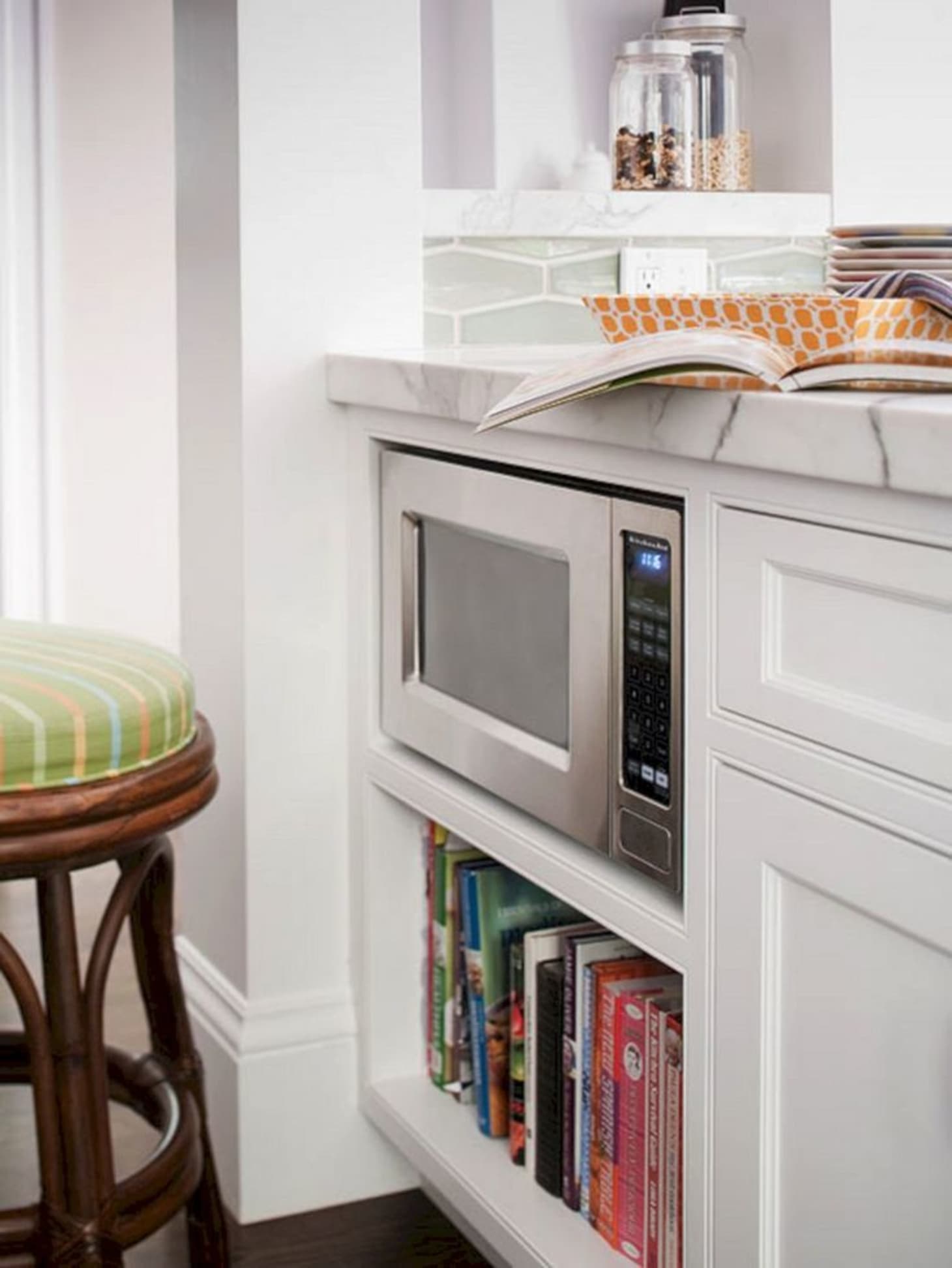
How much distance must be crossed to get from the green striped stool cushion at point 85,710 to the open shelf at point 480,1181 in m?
0.55

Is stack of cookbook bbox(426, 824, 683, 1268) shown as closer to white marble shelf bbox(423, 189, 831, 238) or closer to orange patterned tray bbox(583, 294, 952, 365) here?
orange patterned tray bbox(583, 294, 952, 365)

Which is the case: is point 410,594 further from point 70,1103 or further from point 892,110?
Result: point 892,110

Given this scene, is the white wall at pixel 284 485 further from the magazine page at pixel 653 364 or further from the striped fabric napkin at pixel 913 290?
the striped fabric napkin at pixel 913 290

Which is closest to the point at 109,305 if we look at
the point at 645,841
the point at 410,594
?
the point at 410,594

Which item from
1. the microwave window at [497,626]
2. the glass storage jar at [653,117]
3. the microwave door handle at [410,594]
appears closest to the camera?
the microwave window at [497,626]

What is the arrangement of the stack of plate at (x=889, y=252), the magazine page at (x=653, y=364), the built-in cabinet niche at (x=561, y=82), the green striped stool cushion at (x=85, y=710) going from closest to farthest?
the magazine page at (x=653, y=364) → the green striped stool cushion at (x=85, y=710) → the stack of plate at (x=889, y=252) → the built-in cabinet niche at (x=561, y=82)

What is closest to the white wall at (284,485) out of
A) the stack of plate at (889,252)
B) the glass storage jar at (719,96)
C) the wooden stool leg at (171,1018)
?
the wooden stool leg at (171,1018)

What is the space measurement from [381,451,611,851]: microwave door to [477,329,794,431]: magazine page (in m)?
0.19

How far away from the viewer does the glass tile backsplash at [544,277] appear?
80.2 inches

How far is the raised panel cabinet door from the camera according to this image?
1.06 m

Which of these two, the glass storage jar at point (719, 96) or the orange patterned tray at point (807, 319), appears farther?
the glass storage jar at point (719, 96)

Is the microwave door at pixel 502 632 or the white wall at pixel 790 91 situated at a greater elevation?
the white wall at pixel 790 91

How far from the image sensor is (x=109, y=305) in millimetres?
3785

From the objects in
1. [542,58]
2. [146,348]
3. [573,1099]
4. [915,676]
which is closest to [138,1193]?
[573,1099]
